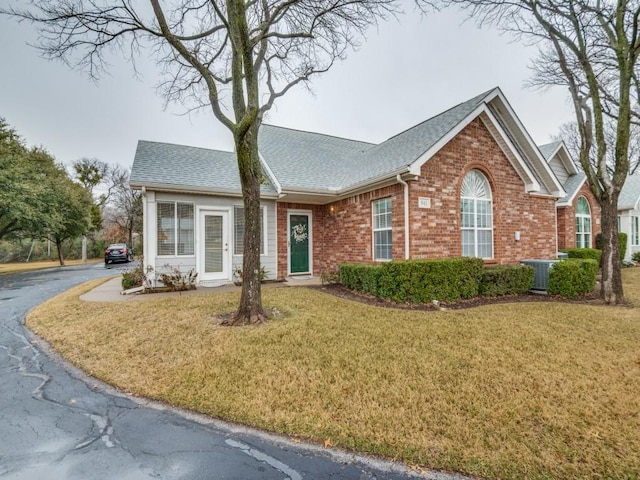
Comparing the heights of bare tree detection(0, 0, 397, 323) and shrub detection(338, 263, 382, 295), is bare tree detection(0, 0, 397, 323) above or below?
above

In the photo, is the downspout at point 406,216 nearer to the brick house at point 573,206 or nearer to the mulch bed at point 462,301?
the mulch bed at point 462,301

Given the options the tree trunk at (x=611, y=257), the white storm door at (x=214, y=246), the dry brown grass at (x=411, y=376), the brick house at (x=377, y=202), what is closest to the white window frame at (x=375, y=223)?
the brick house at (x=377, y=202)

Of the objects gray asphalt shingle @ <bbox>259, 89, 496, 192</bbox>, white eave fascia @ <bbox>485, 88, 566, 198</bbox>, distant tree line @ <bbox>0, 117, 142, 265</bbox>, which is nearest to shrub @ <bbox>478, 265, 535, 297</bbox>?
gray asphalt shingle @ <bbox>259, 89, 496, 192</bbox>

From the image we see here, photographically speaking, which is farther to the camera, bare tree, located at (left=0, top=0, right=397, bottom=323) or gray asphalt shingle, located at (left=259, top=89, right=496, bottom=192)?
gray asphalt shingle, located at (left=259, top=89, right=496, bottom=192)

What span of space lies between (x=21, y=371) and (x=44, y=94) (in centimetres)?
1264

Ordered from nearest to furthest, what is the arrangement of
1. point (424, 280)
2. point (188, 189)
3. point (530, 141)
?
1. point (424, 280)
2. point (188, 189)
3. point (530, 141)

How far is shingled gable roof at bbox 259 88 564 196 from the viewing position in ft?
28.8

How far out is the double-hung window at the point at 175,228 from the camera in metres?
9.55

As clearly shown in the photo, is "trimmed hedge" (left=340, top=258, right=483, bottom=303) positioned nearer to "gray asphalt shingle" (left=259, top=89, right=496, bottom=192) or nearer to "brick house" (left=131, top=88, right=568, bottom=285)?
"brick house" (left=131, top=88, right=568, bottom=285)

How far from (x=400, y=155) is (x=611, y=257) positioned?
6.22 m

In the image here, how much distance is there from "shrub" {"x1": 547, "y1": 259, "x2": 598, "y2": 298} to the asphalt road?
856 cm

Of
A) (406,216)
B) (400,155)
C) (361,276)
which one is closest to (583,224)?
(400,155)

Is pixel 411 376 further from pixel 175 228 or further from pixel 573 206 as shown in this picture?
pixel 573 206

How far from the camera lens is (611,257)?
25.3 ft
